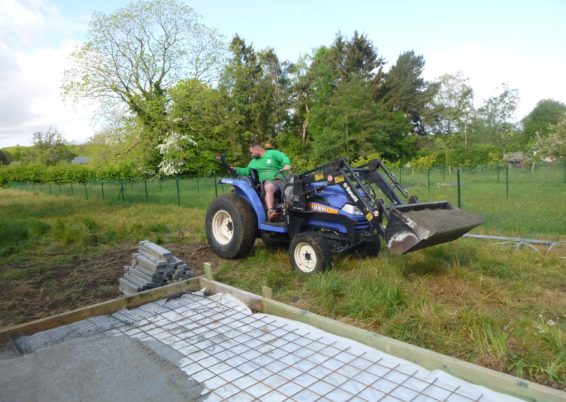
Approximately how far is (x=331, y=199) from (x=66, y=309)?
3.22m

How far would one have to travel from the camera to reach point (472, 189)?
12844 mm

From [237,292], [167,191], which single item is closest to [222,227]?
[237,292]

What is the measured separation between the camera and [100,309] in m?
3.92

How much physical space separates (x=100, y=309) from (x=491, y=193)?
37.3 feet

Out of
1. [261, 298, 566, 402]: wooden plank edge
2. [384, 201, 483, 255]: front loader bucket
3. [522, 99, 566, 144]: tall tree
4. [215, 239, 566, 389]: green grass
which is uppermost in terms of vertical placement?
[522, 99, 566, 144]: tall tree

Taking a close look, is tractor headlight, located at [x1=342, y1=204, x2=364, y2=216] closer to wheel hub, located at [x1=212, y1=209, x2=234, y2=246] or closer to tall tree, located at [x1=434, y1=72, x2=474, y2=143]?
wheel hub, located at [x1=212, y1=209, x2=234, y2=246]

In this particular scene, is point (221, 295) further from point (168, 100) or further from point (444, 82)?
point (444, 82)

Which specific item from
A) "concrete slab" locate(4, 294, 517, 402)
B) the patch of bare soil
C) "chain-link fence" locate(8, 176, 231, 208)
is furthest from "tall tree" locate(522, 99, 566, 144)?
"concrete slab" locate(4, 294, 517, 402)

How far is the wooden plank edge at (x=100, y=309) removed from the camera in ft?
11.4

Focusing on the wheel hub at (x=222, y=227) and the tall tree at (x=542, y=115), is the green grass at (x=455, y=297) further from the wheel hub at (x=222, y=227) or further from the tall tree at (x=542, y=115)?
the tall tree at (x=542, y=115)

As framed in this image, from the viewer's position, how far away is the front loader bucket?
400 centimetres

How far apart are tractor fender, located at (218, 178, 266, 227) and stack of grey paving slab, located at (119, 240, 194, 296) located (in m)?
1.39

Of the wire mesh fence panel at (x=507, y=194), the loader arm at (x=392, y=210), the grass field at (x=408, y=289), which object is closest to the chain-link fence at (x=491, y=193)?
the wire mesh fence panel at (x=507, y=194)

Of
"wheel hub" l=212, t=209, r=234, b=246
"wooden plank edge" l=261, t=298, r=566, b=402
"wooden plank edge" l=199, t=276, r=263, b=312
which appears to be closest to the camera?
"wooden plank edge" l=261, t=298, r=566, b=402
